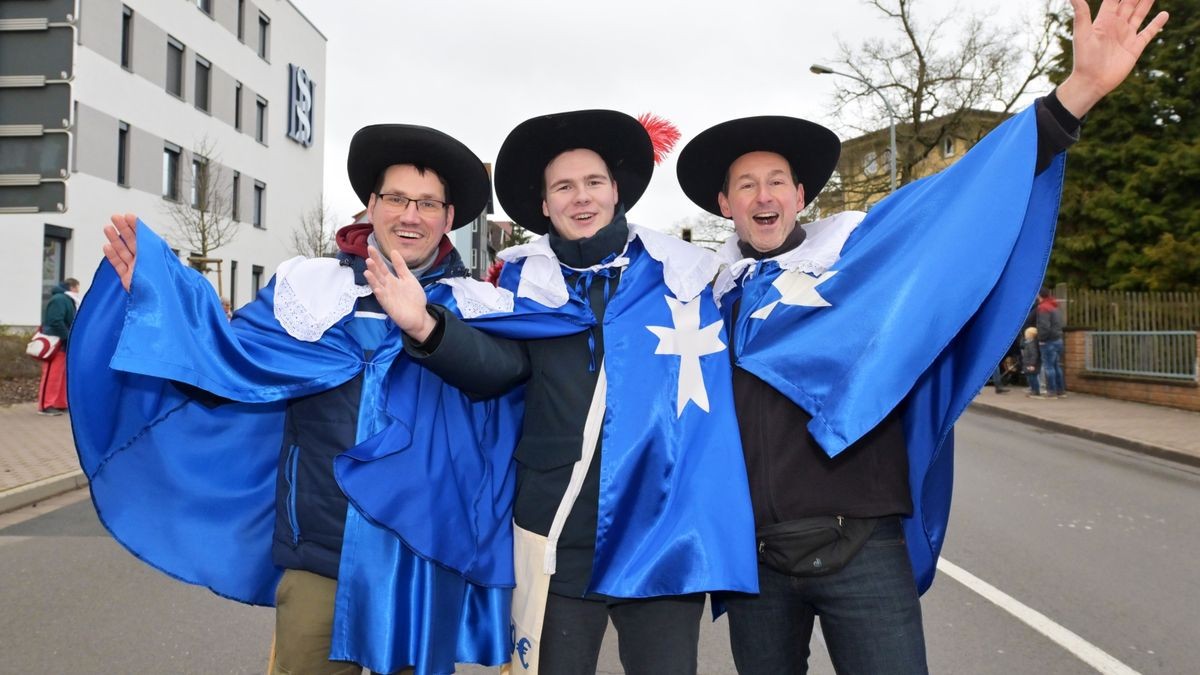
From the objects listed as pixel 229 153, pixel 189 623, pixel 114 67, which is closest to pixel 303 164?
pixel 229 153

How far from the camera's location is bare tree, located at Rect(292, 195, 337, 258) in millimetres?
30120

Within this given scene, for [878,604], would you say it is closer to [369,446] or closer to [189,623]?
[369,446]

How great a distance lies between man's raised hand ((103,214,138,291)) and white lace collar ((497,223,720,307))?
1.02m

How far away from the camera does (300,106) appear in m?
32.0

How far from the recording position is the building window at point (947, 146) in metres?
31.8

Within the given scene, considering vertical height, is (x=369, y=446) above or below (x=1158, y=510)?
above

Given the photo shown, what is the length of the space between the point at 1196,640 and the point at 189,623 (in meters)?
4.90

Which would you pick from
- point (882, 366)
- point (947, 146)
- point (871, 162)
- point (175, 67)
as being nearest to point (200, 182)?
point (175, 67)

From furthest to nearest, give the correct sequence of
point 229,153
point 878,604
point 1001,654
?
point 229,153 < point 1001,654 < point 878,604

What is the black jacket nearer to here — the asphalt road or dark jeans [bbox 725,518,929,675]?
dark jeans [bbox 725,518,929,675]

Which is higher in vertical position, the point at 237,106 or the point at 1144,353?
the point at 237,106

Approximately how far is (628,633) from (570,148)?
1.40 metres

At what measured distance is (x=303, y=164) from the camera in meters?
32.9

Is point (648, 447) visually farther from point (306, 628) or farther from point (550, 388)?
point (306, 628)
